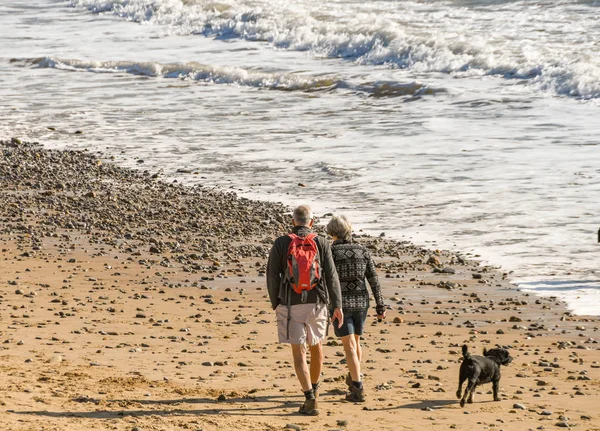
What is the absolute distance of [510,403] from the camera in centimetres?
783

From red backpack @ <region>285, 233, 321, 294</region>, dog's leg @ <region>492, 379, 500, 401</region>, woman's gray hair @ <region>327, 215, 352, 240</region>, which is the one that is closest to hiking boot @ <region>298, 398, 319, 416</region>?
red backpack @ <region>285, 233, 321, 294</region>

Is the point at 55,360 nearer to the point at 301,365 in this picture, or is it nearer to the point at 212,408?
the point at 212,408

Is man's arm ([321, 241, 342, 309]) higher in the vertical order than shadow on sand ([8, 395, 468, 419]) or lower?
higher

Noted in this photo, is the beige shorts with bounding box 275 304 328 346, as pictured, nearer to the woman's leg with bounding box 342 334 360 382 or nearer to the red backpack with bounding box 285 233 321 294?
the red backpack with bounding box 285 233 321 294

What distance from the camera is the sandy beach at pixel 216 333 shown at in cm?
738

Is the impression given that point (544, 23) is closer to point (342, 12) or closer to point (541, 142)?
point (342, 12)

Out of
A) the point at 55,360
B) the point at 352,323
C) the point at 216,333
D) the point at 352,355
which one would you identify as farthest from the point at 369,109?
the point at 352,355

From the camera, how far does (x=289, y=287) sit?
725cm

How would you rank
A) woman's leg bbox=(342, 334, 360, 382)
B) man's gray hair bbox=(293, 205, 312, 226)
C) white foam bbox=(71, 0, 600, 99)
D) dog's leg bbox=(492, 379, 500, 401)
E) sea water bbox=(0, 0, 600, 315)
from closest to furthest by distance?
1. man's gray hair bbox=(293, 205, 312, 226)
2. woman's leg bbox=(342, 334, 360, 382)
3. dog's leg bbox=(492, 379, 500, 401)
4. sea water bbox=(0, 0, 600, 315)
5. white foam bbox=(71, 0, 600, 99)

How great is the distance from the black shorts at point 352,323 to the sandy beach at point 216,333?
559mm

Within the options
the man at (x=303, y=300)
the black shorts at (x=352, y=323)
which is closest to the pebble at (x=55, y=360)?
the man at (x=303, y=300)

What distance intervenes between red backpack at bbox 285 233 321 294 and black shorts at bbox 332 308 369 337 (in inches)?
26.8

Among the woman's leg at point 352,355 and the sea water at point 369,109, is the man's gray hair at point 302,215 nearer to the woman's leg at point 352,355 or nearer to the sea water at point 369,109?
the woman's leg at point 352,355

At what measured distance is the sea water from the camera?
15.8m
